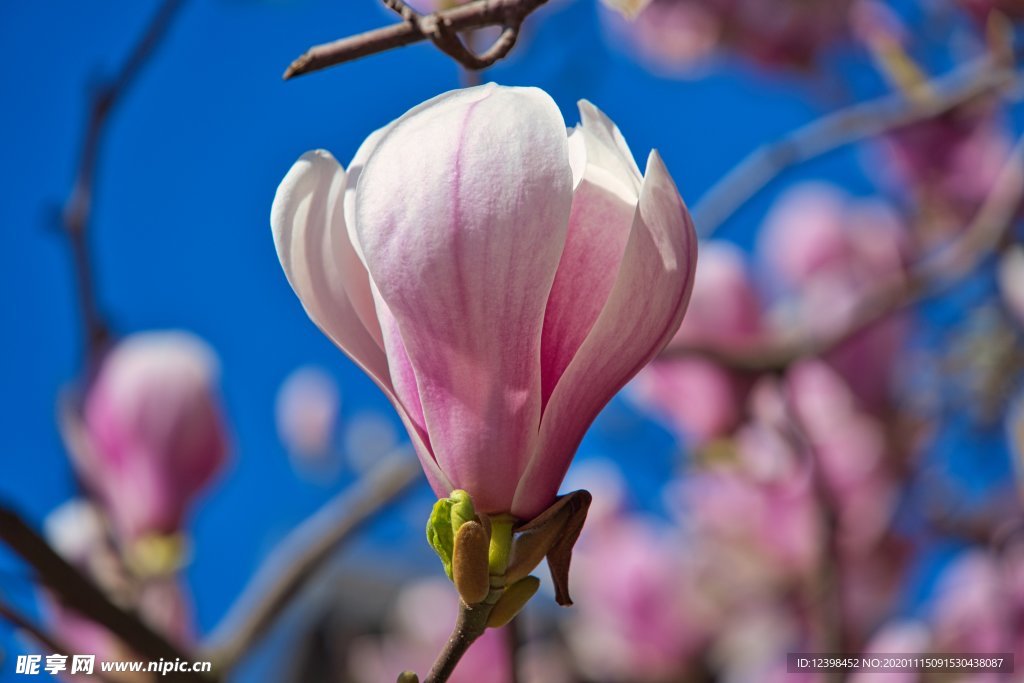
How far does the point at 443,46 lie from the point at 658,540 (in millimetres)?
1422

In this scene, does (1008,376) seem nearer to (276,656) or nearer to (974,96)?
(974,96)

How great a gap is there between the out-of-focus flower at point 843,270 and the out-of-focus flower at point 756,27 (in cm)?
35

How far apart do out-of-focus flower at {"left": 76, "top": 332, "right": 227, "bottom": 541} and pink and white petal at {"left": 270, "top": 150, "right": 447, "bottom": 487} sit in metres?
0.65

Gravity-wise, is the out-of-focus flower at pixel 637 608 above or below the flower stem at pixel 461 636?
below

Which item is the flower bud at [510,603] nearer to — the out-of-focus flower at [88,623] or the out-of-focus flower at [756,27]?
the out-of-focus flower at [88,623]

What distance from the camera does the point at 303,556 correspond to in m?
0.74

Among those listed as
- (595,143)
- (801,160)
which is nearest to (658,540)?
(801,160)

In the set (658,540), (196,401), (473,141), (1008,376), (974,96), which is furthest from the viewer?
(658,540)

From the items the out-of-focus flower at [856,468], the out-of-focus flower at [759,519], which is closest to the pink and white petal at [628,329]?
the out-of-focus flower at [759,519]

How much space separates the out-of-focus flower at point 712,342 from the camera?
1.17 metres

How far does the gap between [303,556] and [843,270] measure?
93cm

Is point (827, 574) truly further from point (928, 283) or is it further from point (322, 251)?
point (322, 251)

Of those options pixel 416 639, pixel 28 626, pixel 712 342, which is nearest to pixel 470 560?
pixel 28 626

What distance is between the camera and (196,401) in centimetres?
104
